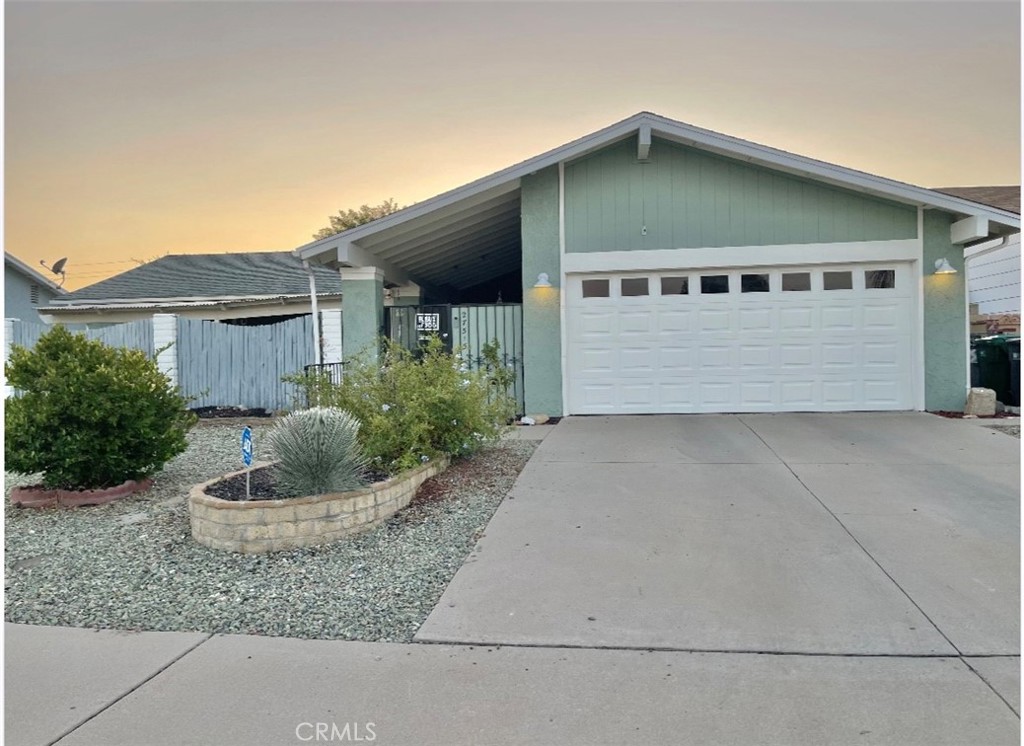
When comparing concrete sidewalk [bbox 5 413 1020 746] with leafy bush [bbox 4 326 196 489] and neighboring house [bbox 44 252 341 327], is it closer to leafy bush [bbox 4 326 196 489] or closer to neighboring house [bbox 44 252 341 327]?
leafy bush [bbox 4 326 196 489]

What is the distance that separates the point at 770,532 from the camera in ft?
16.6

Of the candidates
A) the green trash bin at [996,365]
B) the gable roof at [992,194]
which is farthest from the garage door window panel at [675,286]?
the gable roof at [992,194]

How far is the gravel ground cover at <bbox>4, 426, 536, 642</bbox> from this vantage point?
3.84m

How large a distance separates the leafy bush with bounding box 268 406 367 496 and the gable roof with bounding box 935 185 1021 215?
53.4 ft

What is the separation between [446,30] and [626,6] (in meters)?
2.83

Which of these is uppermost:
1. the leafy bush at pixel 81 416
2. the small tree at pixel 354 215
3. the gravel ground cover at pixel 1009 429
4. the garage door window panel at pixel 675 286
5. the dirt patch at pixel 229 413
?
the small tree at pixel 354 215

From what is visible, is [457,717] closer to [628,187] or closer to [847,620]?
[847,620]

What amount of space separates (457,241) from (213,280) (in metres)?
11.9

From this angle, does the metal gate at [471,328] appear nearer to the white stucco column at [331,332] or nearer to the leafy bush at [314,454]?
the white stucco column at [331,332]

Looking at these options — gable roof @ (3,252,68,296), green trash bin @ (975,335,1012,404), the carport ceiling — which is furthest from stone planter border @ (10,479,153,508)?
gable roof @ (3,252,68,296)

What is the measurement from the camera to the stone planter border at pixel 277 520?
4906 millimetres

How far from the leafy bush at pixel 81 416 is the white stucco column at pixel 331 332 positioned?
21.4ft

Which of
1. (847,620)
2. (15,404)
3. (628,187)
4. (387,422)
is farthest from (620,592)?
(628,187)

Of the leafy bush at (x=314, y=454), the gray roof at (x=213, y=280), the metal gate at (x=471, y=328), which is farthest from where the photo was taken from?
the gray roof at (x=213, y=280)
